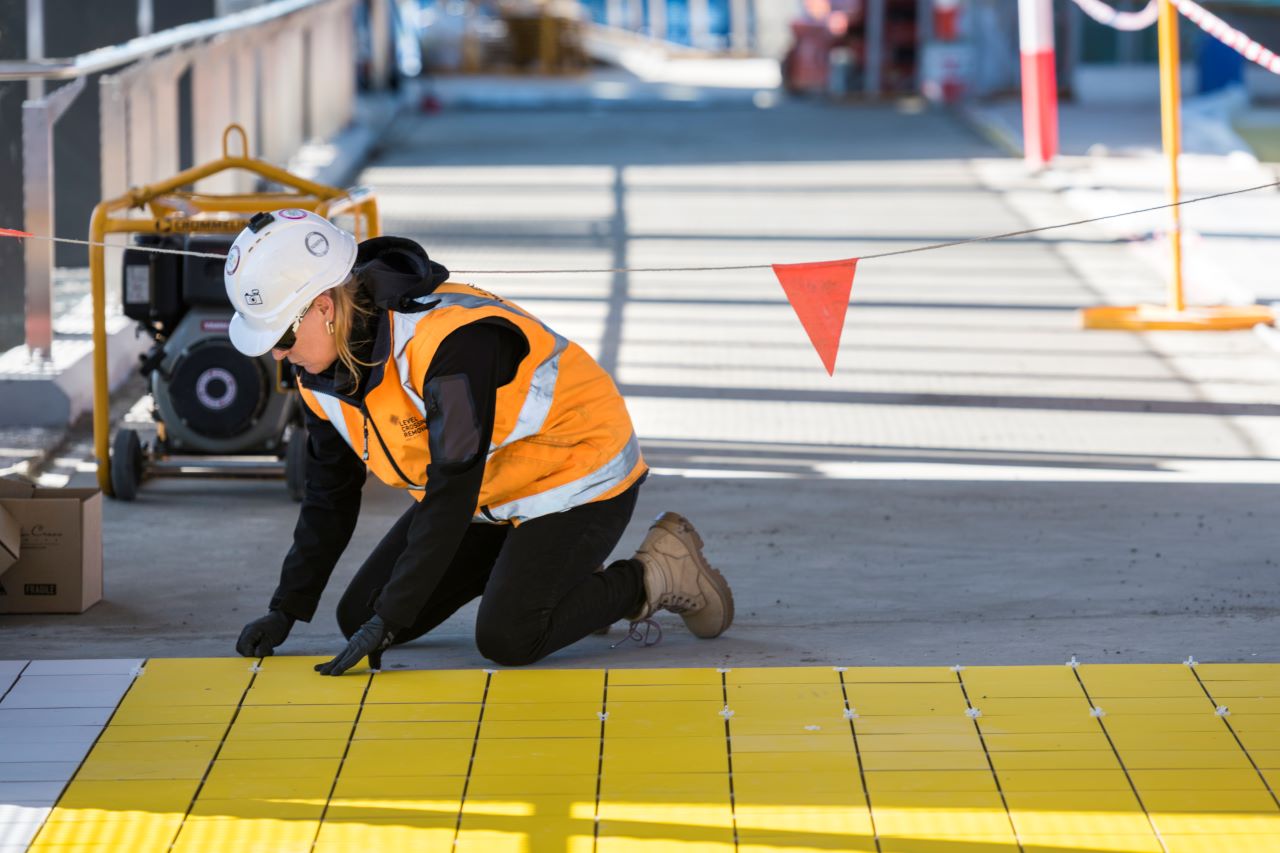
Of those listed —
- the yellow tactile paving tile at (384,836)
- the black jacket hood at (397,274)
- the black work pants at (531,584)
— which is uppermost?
the black jacket hood at (397,274)

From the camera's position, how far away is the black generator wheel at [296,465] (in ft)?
19.9

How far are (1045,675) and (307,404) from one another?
181 cm

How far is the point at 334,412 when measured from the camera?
4.35m

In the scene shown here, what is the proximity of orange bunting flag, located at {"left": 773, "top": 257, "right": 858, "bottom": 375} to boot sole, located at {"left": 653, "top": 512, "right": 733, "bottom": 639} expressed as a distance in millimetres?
587

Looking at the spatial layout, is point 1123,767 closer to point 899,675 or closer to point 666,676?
point 899,675

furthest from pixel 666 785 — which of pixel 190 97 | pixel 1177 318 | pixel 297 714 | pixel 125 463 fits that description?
pixel 190 97

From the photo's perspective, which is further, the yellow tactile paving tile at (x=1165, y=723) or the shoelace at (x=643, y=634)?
the shoelace at (x=643, y=634)

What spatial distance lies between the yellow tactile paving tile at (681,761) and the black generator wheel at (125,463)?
5.97ft

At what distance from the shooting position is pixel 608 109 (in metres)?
20.2

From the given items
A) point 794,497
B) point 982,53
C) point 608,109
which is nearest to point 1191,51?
point 982,53

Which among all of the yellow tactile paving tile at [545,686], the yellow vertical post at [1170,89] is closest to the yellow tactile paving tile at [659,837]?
the yellow tactile paving tile at [545,686]

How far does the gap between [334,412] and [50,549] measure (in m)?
1.09

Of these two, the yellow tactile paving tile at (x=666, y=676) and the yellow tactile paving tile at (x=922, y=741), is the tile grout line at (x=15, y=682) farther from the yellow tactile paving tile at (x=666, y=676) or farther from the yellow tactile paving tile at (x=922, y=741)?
the yellow tactile paving tile at (x=922, y=741)

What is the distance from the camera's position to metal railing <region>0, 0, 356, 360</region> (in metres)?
7.30
